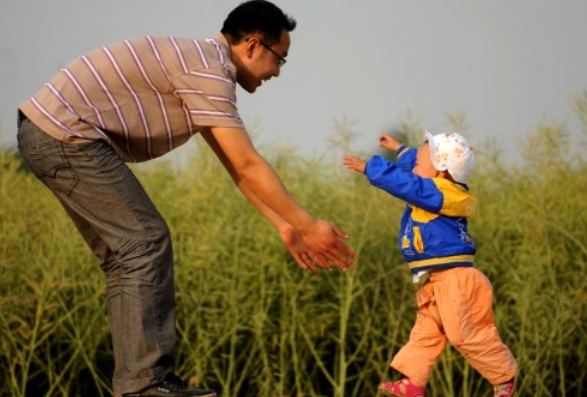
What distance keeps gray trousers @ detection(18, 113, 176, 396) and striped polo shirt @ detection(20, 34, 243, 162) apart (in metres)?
0.07

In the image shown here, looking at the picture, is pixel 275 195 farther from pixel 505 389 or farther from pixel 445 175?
pixel 505 389

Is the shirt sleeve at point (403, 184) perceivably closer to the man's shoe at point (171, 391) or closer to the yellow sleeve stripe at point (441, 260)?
the yellow sleeve stripe at point (441, 260)

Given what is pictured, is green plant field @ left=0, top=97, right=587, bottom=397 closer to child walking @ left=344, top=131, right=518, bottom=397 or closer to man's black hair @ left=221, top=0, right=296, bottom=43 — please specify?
child walking @ left=344, top=131, right=518, bottom=397

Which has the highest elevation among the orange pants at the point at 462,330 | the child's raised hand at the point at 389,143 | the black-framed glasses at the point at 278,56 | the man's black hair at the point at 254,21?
the man's black hair at the point at 254,21

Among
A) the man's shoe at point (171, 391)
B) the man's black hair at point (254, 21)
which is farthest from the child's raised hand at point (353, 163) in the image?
the man's shoe at point (171, 391)

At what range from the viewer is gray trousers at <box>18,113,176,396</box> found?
3709mm

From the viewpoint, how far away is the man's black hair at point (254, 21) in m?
3.94

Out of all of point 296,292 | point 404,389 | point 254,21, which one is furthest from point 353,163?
point 296,292

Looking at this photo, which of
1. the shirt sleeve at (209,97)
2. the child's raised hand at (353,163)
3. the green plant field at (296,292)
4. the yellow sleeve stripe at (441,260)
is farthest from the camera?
the green plant field at (296,292)

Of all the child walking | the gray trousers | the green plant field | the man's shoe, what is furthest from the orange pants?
the green plant field

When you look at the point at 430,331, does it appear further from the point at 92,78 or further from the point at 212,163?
the point at 212,163

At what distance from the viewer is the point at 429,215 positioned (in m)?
4.23

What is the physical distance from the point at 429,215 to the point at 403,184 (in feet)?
0.67

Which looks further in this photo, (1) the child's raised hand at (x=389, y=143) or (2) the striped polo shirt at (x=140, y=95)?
(1) the child's raised hand at (x=389, y=143)
